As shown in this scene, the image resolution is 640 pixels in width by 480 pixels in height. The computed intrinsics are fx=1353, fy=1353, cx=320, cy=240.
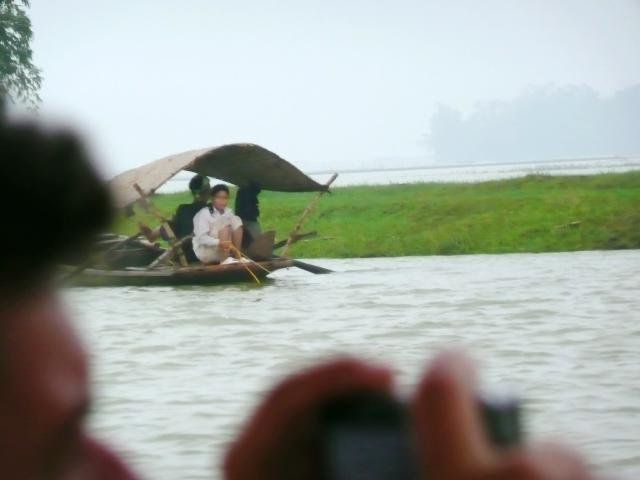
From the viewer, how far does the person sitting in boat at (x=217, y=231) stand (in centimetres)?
1388

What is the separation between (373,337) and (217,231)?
5.29 m

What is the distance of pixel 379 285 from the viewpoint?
45.2ft

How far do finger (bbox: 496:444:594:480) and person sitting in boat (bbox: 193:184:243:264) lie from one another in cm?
1339

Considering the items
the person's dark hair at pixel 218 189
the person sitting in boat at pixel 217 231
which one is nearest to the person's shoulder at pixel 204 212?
the person sitting in boat at pixel 217 231

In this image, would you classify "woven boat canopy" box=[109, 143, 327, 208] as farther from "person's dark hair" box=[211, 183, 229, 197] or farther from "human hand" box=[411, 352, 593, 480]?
"human hand" box=[411, 352, 593, 480]

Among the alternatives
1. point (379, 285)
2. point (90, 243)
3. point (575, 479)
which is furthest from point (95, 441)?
point (379, 285)

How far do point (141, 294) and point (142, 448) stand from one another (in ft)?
29.9

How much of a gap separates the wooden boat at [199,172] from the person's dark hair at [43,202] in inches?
502

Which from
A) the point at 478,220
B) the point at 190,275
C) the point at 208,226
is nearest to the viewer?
the point at 208,226

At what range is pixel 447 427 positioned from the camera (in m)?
0.36

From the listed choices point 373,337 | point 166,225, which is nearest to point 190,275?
point 166,225

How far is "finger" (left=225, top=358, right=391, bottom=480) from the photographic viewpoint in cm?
40

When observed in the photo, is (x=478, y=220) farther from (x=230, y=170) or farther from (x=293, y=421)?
(x=293, y=421)

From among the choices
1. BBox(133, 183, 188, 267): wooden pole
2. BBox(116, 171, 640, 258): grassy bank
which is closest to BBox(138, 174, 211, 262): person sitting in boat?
BBox(133, 183, 188, 267): wooden pole
